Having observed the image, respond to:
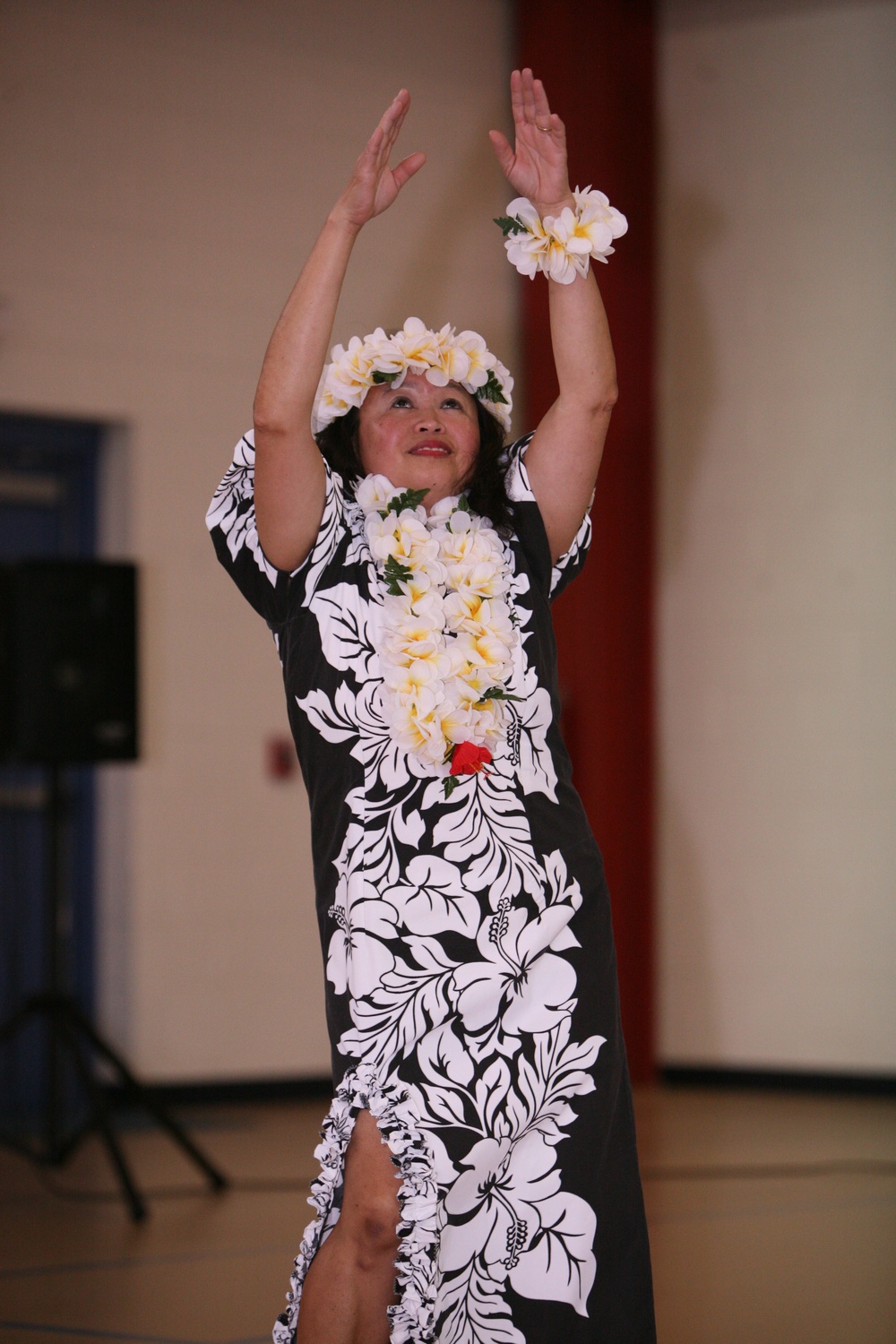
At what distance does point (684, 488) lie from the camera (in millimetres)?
5055

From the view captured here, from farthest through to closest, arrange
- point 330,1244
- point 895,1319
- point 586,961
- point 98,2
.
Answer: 1. point 98,2
2. point 895,1319
3. point 586,961
4. point 330,1244

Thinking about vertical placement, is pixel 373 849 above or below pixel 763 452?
below

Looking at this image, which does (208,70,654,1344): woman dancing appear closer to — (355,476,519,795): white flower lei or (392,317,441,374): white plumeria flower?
(355,476,519,795): white flower lei

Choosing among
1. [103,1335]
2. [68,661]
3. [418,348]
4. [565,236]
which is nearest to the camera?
[565,236]

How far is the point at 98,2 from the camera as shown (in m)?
4.45

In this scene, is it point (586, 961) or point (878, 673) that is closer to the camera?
point (586, 961)

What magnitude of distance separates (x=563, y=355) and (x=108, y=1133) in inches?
90.8

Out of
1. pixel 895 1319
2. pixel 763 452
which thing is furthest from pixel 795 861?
pixel 895 1319

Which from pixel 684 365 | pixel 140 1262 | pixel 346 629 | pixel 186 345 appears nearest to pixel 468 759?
pixel 346 629

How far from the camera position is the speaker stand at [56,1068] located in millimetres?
3334

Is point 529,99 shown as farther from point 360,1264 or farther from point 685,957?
point 685,957

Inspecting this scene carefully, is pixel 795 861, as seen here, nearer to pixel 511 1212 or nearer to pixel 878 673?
pixel 878 673

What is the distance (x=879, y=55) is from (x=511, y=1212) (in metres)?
4.33

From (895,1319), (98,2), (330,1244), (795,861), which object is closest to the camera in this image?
(330,1244)
